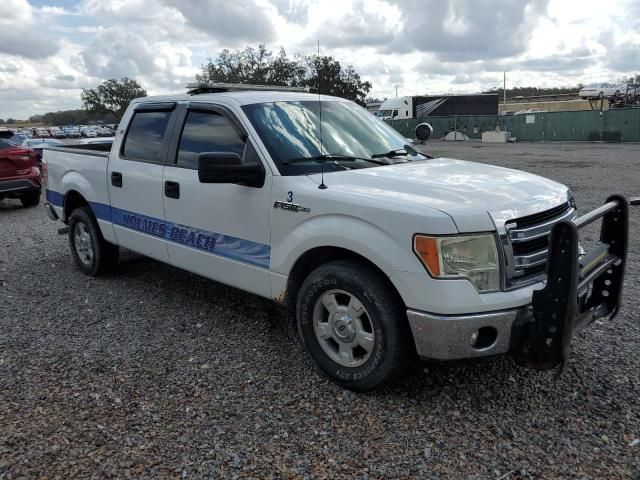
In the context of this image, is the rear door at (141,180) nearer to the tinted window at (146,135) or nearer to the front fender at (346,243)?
the tinted window at (146,135)

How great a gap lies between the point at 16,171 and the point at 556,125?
33934 mm

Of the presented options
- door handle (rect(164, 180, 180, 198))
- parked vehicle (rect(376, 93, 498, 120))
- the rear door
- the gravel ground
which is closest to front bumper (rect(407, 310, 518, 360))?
the gravel ground

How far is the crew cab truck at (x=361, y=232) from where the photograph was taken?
9.77ft

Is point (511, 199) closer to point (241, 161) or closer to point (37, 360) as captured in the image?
point (241, 161)

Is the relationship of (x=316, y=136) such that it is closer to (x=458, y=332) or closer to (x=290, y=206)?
(x=290, y=206)

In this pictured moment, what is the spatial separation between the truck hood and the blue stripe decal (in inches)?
27.5

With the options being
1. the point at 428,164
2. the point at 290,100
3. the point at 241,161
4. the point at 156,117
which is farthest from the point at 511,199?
the point at 156,117

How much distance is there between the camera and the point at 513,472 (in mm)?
2748

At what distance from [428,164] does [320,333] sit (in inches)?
60.7

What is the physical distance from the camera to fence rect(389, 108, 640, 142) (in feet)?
109

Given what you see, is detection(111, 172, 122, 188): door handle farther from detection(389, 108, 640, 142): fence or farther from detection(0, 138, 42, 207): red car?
detection(389, 108, 640, 142): fence

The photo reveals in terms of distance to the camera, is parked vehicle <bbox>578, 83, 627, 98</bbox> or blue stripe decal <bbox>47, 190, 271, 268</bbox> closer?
blue stripe decal <bbox>47, 190, 271, 268</bbox>

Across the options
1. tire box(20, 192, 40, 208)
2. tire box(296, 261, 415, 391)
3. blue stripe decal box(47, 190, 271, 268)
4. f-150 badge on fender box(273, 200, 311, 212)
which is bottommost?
tire box(20, 192, 40, 208)

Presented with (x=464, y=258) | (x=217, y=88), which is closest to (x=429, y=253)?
(x=464, y=258)
